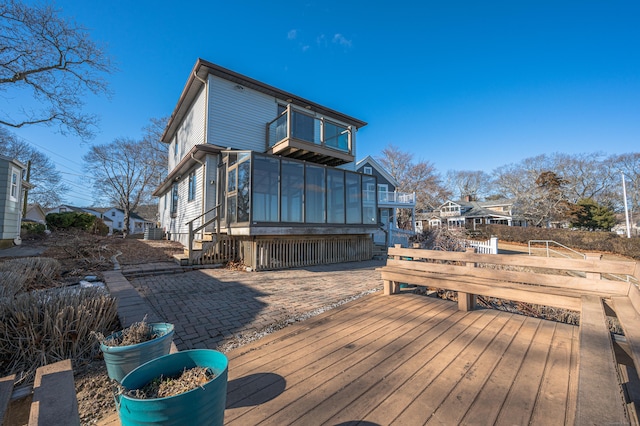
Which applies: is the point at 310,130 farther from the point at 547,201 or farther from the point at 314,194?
the point at 547,201

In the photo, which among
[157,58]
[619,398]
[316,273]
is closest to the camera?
[619,398]

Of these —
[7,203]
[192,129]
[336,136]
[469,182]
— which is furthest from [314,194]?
[469,182]

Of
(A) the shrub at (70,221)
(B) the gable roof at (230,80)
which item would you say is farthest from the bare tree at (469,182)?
(A) the shrub at (70,221)

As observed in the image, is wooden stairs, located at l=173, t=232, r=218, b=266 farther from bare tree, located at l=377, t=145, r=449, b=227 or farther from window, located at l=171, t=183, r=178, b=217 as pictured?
bare tree, located at l=377, t=145, r=449, b=227

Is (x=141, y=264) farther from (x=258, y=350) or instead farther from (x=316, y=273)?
(x=258, y=350)

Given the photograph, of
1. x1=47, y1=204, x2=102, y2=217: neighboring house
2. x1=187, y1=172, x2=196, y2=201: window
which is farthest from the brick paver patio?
x1=47, y1=204, x2=102, y2=217: neighboring house

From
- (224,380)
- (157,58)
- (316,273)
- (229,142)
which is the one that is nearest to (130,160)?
(157,58)

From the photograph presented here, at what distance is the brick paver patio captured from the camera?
330 centimetres

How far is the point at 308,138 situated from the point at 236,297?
24.6 feet

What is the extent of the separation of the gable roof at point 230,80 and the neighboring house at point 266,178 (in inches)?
1.7

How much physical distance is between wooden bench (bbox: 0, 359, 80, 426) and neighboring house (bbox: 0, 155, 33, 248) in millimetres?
12780

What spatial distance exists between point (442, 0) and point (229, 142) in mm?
11232

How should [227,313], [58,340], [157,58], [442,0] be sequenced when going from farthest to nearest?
1. [157,58]
2. [442,0]
3. [227,313]
4. [58,340]

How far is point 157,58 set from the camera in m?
12.9
